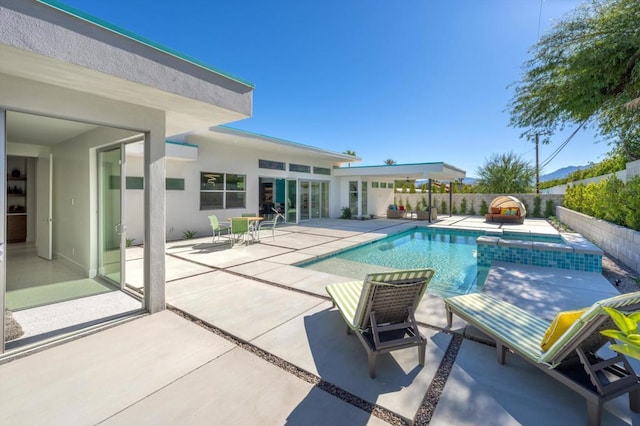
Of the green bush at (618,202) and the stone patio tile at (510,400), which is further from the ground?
the green bush at (618,202)

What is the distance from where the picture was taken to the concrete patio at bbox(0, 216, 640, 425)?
2189mm

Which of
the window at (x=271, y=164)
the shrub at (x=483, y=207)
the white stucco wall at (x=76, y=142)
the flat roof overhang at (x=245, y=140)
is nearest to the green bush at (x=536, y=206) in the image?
the shrub at (x=483, y=207)

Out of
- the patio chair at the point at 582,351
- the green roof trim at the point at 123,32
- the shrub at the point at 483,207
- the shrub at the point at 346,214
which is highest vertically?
the green roof trim at the point at 123,32

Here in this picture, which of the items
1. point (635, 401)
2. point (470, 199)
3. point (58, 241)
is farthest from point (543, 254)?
point (470, 199)

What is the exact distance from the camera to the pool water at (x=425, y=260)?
247 inches

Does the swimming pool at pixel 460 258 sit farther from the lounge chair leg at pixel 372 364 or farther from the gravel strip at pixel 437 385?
the lounge chair leg at pixel 372 364

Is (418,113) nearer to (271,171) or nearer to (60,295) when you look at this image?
(271,171)

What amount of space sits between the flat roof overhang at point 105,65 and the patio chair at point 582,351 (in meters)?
4.26

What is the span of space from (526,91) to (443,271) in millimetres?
5780

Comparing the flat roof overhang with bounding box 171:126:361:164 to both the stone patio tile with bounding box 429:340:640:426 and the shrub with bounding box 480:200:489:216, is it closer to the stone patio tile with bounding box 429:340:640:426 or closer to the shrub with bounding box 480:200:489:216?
the stone patio tile with bounding box 429:340:640:426

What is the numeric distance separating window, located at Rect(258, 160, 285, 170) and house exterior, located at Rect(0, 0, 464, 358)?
67.1 inches

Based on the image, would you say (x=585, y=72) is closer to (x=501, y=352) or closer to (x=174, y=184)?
(x=501, y=352)

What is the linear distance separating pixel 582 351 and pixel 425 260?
628cm

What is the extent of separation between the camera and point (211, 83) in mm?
Answer: 3750
